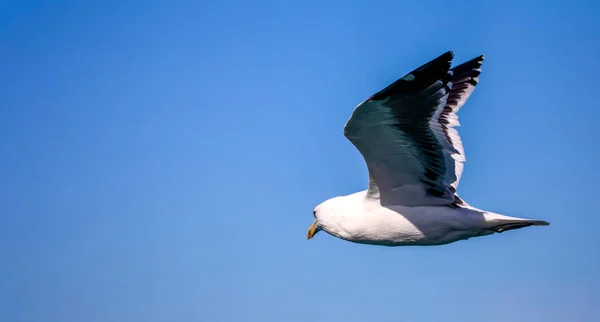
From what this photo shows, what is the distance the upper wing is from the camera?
8.94 meters

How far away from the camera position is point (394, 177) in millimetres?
10570

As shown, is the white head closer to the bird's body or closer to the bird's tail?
the bird's body

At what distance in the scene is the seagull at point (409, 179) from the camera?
9211 millimetres

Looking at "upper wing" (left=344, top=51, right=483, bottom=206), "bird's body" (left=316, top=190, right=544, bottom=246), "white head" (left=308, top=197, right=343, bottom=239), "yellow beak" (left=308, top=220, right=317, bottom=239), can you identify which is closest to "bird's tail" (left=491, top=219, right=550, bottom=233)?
"bird's body" (left=316, top=190, right=544, bottom=246)

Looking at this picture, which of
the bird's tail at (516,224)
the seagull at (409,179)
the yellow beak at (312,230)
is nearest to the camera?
the seagull at (409,179)

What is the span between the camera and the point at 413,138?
987 cm

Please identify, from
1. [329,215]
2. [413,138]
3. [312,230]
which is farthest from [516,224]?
[312,230]

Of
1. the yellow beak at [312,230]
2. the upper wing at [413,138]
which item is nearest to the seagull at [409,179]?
the upper wing at [413,138]

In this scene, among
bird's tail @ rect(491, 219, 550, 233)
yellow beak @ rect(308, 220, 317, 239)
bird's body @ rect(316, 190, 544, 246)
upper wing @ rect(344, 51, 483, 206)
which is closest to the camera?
upper wing @ rect(344, 51, 483, 206)

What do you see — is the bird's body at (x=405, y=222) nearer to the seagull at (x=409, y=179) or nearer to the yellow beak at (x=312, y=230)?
the seagull at (x=409, y=179)

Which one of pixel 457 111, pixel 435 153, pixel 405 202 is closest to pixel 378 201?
pixel 405 202

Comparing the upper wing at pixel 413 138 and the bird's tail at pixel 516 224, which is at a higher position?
the upper wing at pixel 413 138

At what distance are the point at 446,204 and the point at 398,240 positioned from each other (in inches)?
35.3

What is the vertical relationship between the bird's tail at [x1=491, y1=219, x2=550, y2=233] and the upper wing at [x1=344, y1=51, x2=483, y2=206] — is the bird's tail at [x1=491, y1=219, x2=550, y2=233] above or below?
below
